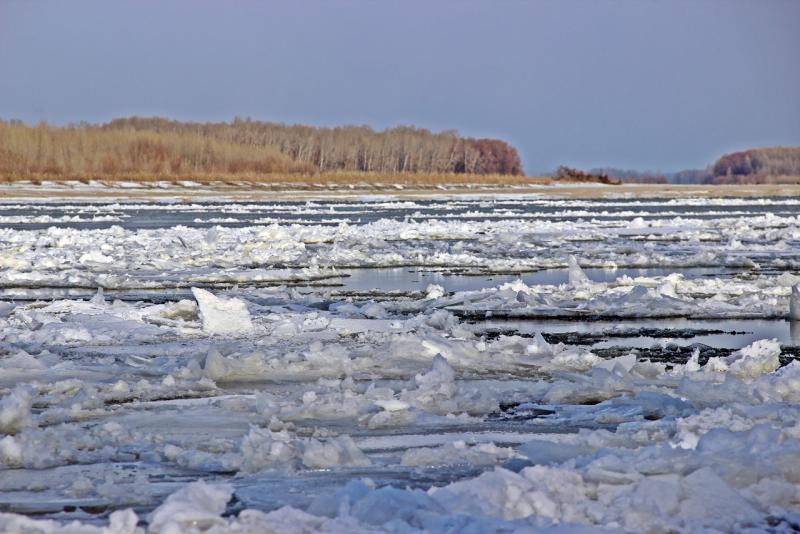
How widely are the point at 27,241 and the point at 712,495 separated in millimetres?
15910

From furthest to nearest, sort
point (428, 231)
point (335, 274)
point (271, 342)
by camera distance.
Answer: point (428, 231) → point (335, 274) → point (271, 342)

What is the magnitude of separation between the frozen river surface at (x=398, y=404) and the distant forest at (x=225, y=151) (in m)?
50.5

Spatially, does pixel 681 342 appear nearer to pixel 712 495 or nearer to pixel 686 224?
pixel 712 495

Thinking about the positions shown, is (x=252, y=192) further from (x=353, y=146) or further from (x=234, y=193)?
(x=353, y=146)

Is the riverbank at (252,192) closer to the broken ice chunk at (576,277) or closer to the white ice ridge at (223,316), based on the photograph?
the broken ice chunk at (576,277)

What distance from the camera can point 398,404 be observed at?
591cm

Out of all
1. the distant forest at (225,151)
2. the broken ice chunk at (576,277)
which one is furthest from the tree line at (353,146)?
the broken ice chunk at (576,277)

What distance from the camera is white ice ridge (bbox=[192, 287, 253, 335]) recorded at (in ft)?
28.5

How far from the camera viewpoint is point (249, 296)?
36.6 feet

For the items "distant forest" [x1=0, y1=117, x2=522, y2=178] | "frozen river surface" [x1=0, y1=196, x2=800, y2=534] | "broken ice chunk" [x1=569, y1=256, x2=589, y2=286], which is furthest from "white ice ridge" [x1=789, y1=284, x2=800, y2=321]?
"distant forest" [x1=0, y1=117, x2=522, y2=178]

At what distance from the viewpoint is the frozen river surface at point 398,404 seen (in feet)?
14.1

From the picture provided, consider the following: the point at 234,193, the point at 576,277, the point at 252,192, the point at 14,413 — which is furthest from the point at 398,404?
the point at 252,192

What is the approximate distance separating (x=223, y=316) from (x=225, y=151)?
228 ft

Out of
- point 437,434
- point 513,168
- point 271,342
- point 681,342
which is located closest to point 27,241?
point 271,342
